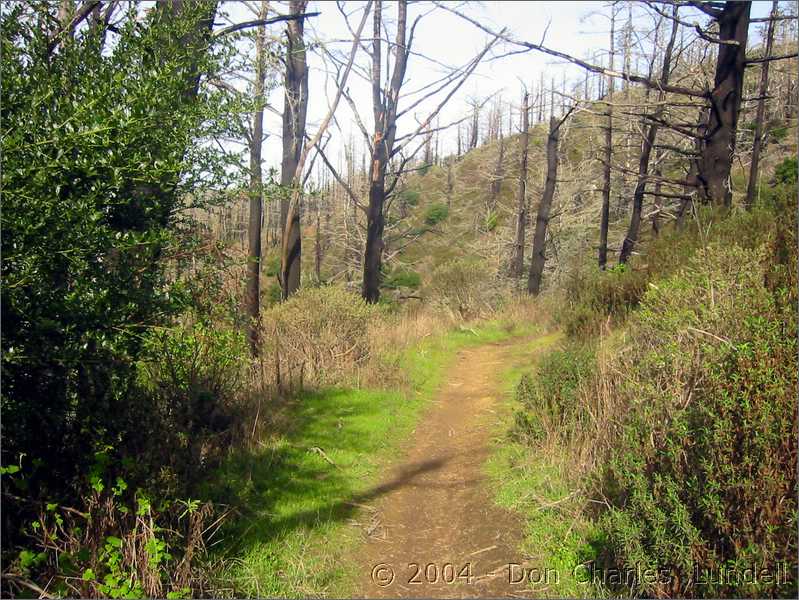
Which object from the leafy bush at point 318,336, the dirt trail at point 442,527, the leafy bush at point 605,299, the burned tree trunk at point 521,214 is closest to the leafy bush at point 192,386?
the dirt trail at point 442,527

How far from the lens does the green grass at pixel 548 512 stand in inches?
164

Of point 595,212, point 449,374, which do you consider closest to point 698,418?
point 449,374

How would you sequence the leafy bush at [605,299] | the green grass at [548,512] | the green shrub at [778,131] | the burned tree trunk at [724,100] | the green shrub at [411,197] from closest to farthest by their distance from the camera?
the green grass at [548,512] < the burned tree trunk at [724,100] < the leafy bush at [605,299] < the green shrub at [778,131] < the green shrub at [411,197]

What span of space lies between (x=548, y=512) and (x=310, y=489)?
2.17 meters

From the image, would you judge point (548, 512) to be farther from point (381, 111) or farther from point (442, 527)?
point (381, 111)

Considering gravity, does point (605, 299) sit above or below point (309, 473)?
above

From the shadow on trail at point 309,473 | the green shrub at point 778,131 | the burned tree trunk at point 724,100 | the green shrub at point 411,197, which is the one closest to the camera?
the shadow on trail at point 309,473

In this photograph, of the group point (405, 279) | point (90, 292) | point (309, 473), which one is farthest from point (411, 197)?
point (90, 292)

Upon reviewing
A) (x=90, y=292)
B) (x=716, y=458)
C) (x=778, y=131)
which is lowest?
(x=716, y=458)

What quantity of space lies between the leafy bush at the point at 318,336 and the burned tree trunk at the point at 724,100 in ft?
18.3

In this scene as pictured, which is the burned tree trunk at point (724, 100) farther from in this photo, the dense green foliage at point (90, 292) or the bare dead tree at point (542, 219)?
the bare dead tree at point (542, 219)

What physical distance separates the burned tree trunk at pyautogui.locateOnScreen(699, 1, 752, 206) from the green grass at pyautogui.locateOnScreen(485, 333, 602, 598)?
4.74m

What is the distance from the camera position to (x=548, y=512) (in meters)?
5.05

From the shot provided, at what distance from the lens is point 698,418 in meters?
3.77
